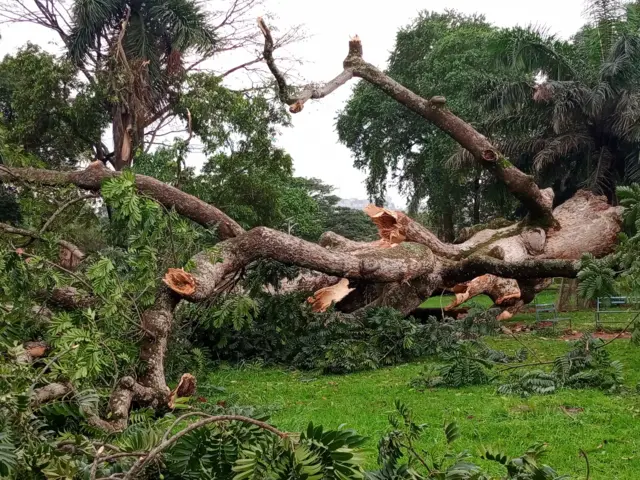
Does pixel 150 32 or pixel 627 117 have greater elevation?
pixel 150 32

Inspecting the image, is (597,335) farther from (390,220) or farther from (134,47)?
(134,47)

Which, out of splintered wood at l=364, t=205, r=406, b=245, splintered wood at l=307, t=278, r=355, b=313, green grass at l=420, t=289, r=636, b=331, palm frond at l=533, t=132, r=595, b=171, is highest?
palm frond at l=533, t=132, r=595, b=171

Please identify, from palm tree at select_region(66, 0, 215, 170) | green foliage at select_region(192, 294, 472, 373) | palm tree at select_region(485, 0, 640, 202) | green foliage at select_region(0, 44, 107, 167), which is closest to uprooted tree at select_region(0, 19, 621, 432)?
A: green foliage at select_region(192, 294, 472, 373)

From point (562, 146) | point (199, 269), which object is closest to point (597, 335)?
point (199, 269)

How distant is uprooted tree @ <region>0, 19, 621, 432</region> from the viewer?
6.32 meters

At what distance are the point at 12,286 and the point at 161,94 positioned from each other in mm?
16361

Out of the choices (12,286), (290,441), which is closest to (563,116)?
(12,286)

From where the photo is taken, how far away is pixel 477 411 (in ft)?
17.3

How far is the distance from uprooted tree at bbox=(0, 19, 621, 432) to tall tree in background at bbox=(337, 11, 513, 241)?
1115 cm

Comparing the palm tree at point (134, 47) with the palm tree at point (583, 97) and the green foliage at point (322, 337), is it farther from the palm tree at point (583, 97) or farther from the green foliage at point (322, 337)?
the green foliage at point (322, 337)

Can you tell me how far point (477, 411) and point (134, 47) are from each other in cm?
1640

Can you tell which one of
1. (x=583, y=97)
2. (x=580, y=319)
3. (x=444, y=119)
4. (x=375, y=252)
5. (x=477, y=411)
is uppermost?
(x=583, y=97)

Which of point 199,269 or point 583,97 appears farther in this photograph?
point 583,97

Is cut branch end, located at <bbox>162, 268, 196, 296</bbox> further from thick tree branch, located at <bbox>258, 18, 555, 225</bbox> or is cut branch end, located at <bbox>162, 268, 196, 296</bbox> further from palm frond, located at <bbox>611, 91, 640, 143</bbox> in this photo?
palm frond, located at <bbox>611, 91, 640, 143</bbox>
